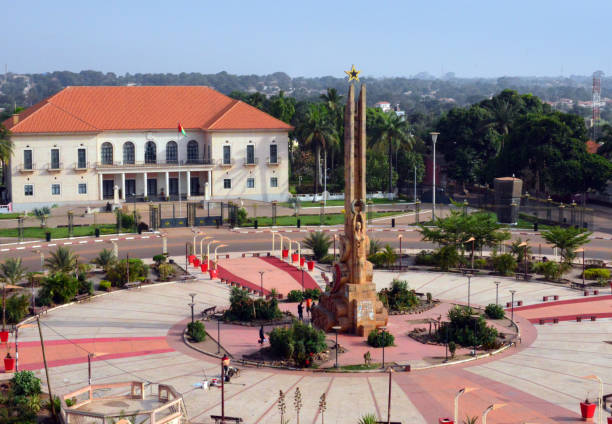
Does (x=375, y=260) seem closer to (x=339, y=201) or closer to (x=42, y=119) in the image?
(x=339, y=201)

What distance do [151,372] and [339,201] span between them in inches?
2385

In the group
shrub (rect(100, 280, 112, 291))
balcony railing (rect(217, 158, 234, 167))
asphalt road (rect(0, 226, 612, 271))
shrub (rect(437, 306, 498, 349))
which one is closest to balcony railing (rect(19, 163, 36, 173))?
balcony railing (rect(217, 158, 234, 167))

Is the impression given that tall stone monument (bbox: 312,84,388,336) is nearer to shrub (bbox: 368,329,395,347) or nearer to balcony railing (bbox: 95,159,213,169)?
shrub (bbox: 368,329,395,347)

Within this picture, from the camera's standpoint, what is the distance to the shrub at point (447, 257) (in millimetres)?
53219

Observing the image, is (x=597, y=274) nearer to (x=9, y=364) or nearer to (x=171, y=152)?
(x=9, y=364)

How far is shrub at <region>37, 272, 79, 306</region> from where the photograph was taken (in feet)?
147

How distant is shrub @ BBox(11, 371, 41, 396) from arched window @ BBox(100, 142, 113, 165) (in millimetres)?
58137

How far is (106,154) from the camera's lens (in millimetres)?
87125

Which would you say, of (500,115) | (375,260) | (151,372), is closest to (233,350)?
(151,372)

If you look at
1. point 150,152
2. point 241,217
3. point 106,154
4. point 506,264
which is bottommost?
point 506,264

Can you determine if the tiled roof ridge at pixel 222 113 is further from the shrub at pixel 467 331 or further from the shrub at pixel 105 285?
the shrub at pixel 467 331

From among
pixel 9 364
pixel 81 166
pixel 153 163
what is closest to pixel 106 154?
pixel 81 166

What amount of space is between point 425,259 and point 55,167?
145ft

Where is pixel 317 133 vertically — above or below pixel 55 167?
above
